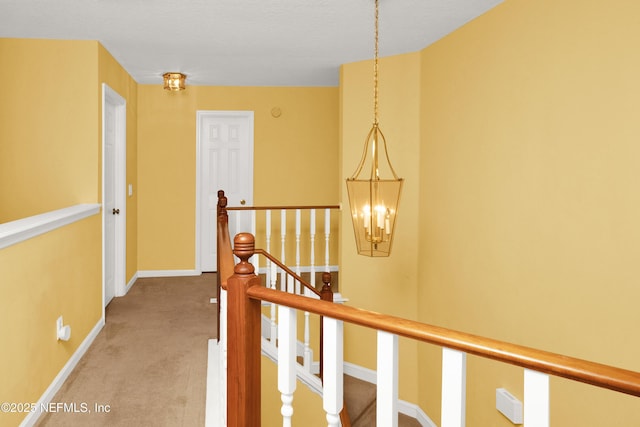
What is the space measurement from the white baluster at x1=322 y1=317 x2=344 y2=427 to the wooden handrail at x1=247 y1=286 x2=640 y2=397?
3 cm

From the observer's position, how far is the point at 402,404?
4523mm

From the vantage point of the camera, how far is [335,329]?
1.13 meters

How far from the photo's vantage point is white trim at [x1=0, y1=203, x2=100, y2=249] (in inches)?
91.4

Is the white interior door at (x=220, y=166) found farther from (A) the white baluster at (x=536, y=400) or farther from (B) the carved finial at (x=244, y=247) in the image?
(A) the white baluster at (x=536, y=400)

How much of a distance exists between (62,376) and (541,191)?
3.00 metres

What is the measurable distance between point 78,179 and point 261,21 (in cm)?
189

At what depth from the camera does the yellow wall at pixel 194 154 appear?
592 cm

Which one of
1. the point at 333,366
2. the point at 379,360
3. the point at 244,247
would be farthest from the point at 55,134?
the point at 379,360

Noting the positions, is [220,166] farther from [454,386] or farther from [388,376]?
[454,386]

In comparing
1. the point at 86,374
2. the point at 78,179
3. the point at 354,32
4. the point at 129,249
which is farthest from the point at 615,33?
→ the point at 129,249

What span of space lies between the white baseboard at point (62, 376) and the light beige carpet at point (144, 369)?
3 centimetres

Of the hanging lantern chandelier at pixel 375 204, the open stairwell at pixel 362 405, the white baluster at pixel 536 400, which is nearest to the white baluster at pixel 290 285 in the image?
the hanging lantern chandelier at pixel 375 204

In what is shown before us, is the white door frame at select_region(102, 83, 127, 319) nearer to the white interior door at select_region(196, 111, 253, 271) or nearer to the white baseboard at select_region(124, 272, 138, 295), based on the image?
the white baseboard at select_region(124, 272, 138, 295)

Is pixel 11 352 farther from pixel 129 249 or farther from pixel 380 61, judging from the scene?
pixel 380 61
